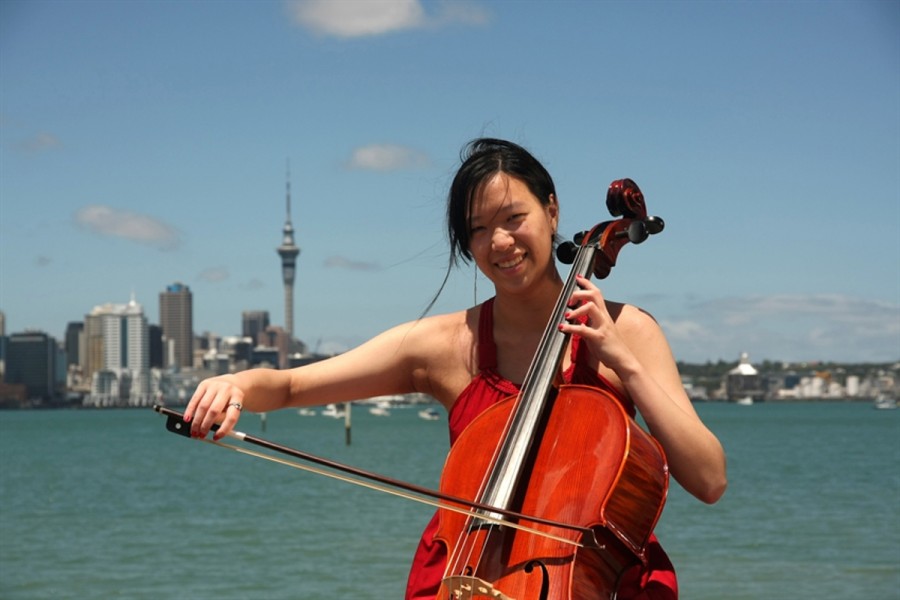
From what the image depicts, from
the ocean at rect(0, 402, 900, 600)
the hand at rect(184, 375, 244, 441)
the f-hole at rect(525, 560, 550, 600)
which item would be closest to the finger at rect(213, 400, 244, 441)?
the hand at rect(184, 375, 244, 441)

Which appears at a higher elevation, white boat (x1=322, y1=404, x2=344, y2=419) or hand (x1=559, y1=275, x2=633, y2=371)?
hand (x1=559, y1=275, x2=633, y2=371)

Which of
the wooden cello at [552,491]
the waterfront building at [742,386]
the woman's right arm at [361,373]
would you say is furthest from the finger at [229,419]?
the waterfront building at [742,386]

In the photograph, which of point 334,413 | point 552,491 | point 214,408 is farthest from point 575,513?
point 334,413

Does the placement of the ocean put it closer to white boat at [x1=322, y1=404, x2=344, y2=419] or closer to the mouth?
the mouth

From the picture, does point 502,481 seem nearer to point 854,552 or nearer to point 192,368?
point 854,552

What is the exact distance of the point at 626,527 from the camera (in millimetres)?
2664

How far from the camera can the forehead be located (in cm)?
300

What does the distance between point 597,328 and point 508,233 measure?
36 centimetres

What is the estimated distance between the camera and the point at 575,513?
2658 mm

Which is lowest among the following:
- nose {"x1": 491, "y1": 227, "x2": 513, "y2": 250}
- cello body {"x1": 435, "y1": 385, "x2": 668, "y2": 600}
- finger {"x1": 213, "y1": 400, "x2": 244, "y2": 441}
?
cello body {"x1": 435, "y1": 385, "x2": 668, "y2": 600}

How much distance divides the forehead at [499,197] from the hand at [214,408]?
0.71 meters

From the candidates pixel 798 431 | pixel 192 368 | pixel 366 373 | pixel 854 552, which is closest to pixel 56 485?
pixel 854 552

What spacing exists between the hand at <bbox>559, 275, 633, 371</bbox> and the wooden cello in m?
0.10

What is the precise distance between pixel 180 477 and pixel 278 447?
4249cm
